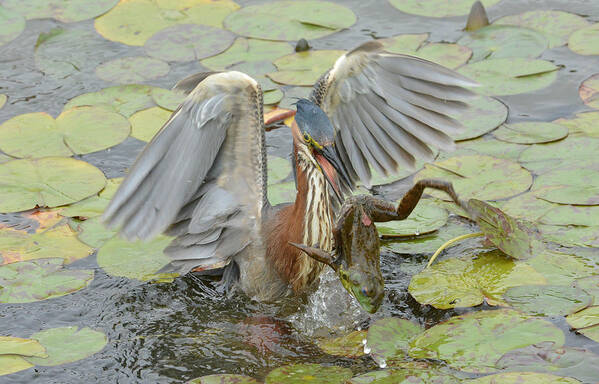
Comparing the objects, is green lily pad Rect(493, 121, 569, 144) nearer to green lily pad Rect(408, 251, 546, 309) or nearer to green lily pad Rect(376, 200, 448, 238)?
green lily pad Rect(376, 200, 448, 238)

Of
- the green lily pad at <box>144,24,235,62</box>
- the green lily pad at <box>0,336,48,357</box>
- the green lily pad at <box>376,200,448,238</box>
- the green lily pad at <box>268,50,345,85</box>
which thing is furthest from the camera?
the green lily pad at <box>144,24,235,62</box>

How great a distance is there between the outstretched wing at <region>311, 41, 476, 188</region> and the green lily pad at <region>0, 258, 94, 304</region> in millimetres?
1676

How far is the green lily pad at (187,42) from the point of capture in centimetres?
670

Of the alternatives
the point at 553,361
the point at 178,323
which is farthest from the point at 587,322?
the point at 178,323

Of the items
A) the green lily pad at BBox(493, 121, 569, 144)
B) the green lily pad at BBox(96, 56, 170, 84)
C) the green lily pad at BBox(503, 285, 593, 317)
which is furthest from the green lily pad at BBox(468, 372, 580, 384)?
the green lily pad at BBox(96, 56, 170, 84)

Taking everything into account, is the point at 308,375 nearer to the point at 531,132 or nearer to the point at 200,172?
the point at 200,172

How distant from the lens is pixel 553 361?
386 cm

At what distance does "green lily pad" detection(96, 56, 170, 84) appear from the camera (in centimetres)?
648

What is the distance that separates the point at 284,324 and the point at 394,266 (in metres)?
0.70

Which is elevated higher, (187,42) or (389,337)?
(187,42)

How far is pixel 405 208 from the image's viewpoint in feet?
14.1

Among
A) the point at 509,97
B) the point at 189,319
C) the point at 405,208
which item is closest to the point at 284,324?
the point at 189,319

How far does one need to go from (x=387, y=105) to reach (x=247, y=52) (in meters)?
1.92

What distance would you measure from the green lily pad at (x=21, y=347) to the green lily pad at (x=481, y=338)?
1794 mm
